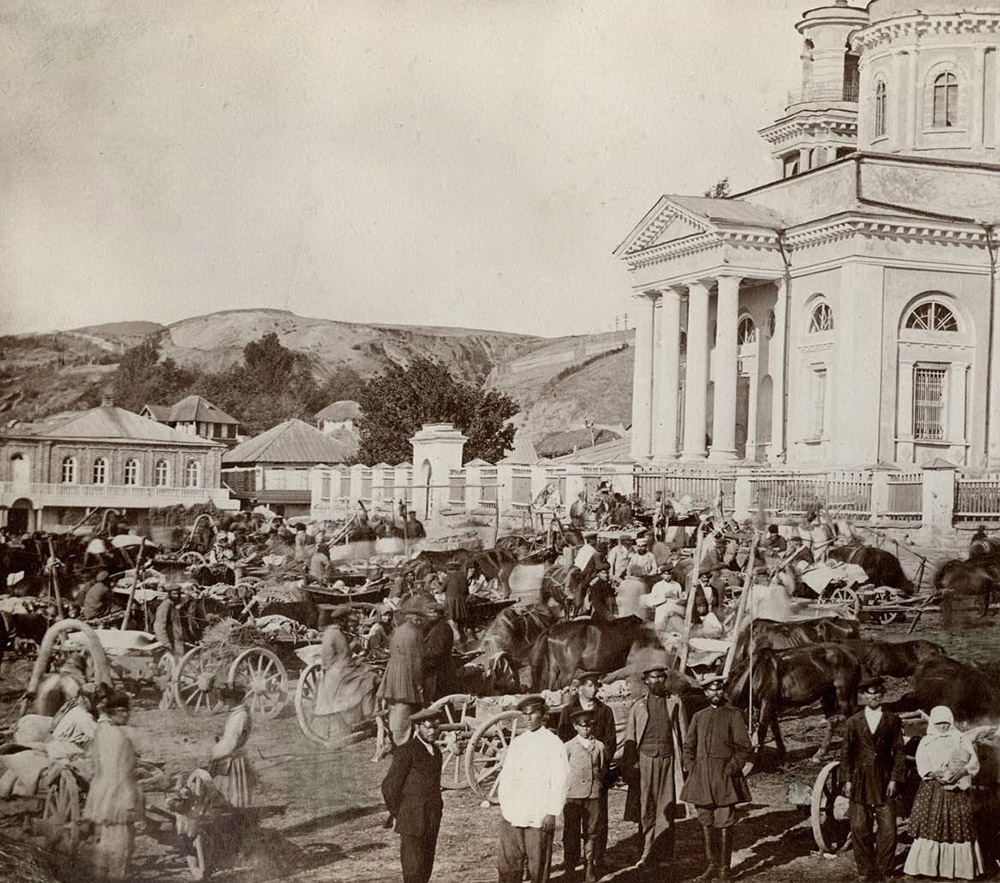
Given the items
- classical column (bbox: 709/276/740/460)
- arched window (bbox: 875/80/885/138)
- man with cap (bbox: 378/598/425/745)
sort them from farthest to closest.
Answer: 1. arched window (bbox: 875/80/885/138)
2. classical column (bbox: 709/276/740/460)
3. man with cap (bbox: 378/598/425/745)

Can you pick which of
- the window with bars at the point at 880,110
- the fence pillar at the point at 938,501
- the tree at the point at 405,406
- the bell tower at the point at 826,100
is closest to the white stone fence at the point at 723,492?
the fence pillar at the point at 938,501

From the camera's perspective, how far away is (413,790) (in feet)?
23.3

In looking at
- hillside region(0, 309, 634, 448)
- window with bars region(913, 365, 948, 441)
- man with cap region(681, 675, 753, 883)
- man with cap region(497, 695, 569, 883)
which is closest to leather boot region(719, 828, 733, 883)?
man with cap region(681, 675, 753, 883)

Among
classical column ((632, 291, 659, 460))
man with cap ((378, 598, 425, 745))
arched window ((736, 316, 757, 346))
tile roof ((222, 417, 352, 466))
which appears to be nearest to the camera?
man with cap ((378, 598, 425, 745))

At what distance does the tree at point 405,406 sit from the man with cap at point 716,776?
277 centimetres

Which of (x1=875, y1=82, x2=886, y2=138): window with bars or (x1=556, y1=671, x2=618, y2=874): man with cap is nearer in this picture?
(x1=556, y1=671, x2=618, y2=874): man with cap

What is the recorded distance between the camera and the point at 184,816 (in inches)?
281

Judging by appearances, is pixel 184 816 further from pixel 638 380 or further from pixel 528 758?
pixel 638 380

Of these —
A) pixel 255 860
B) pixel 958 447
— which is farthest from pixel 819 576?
pixel 958 447

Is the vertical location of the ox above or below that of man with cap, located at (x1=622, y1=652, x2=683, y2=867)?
above

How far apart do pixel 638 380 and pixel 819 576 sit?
659 cm

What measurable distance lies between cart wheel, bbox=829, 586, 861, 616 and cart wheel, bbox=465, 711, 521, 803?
7.83 ft

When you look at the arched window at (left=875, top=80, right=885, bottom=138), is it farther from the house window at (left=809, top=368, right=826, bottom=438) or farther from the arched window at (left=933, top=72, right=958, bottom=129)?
the house window at (left=809, top=368, right=826, bottom=438)

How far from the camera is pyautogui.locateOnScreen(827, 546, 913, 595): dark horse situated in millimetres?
8641
